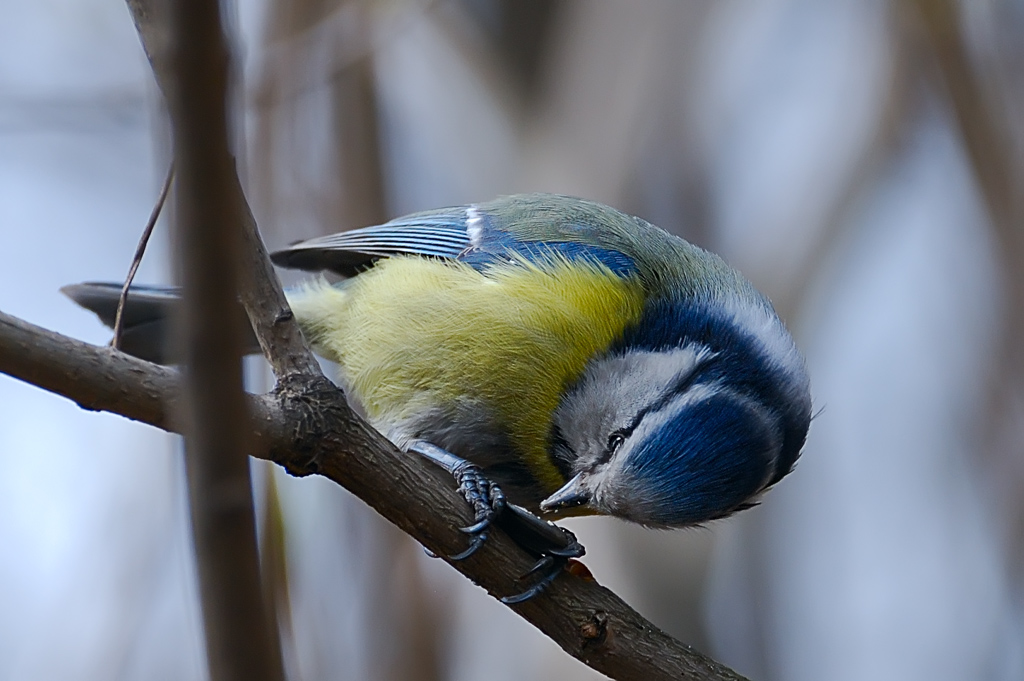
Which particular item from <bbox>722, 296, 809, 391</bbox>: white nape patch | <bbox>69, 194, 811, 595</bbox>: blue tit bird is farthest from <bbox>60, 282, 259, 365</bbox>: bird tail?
<bbox>722, 296, 809, 391</bbox>: white nape patch

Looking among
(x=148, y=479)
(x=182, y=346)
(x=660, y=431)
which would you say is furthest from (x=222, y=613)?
(x=148, y=479)

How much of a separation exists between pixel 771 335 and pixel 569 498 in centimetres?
66

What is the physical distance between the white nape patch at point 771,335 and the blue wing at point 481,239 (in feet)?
0.93

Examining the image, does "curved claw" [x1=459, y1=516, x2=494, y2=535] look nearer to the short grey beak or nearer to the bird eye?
the short grey beak

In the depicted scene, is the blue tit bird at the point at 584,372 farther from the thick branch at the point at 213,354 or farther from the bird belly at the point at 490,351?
the thick branch at the point at 213,354

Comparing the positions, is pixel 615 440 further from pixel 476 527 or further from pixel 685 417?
pixel 476 527

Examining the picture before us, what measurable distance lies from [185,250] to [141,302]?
2.19 m

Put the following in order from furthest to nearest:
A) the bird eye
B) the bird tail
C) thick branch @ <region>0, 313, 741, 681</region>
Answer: the bird tail, the bird eye, thick branch @ <region>0, 313, 741, 681</region>

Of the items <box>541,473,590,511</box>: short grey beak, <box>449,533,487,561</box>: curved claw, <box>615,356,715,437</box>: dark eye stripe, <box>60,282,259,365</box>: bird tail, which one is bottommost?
<box>449,533,487,561</box>: curved claw

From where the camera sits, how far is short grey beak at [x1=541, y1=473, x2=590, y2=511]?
223cm

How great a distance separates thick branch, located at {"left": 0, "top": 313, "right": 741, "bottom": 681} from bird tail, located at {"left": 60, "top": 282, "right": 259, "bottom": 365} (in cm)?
95

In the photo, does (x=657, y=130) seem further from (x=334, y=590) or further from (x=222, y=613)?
(x=222, y=613)

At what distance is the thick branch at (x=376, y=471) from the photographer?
1.48 m

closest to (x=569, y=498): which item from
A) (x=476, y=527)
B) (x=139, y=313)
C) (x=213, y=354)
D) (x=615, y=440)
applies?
(x=615, y=440)
